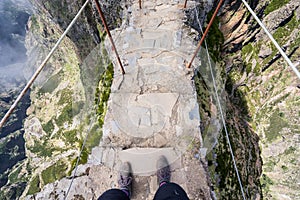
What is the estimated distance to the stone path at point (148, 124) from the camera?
383cm

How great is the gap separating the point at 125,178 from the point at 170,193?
1.01 metres

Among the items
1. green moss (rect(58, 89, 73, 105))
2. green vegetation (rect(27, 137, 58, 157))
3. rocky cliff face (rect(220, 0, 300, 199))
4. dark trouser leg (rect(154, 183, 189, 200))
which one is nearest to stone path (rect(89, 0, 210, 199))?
dark trouser leg (rect(154, 183, 189, 200))

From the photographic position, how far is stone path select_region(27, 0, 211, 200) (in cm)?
383

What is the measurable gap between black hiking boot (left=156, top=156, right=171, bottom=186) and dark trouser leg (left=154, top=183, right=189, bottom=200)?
22.3 inches

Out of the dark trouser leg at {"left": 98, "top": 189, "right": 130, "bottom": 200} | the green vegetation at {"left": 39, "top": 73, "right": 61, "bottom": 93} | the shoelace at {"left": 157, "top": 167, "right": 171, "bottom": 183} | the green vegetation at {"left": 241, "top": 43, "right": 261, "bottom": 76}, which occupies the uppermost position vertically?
the green vegetation at {"left": 39, "top": 73, "right": 61, "bottom": 93}

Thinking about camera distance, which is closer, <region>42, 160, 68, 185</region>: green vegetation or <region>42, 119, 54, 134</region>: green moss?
<region>42, 160, 68, 185</region>: green vegetation

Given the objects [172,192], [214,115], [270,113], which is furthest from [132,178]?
[270,113]

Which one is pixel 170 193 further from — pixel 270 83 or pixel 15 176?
pixel 15 176

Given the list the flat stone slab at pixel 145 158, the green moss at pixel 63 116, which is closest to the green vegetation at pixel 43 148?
the green moss at pixel 63 116

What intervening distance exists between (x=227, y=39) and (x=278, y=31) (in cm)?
512

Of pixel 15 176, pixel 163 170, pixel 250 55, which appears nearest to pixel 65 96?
pixel 15 176

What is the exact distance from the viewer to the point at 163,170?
3.77m

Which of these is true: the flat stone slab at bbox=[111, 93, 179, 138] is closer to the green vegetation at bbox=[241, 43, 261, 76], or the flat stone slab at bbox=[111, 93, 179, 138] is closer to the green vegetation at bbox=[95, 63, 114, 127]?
the green vegetation at bbox=[95, 63, 114, 127]

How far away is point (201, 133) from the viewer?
14.2 feet
